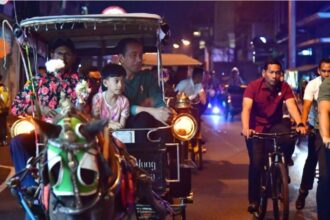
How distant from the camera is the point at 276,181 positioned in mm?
6586

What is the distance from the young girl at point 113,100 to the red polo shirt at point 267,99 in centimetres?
213

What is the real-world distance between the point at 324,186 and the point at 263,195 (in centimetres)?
94

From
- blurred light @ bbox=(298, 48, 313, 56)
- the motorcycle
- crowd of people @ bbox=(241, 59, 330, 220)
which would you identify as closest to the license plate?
the motorcycle

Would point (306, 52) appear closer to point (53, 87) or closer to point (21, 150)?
point (53, 87)

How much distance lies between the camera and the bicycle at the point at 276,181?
20.9ft

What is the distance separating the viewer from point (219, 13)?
A: 5991 cm

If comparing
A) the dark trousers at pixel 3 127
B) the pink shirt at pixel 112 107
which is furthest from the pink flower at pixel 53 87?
the dark trousers at pixel 3 127

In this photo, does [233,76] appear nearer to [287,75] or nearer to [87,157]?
[287,75]

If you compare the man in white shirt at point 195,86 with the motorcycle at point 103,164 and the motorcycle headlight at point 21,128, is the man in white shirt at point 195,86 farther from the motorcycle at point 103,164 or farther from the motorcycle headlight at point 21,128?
the motorcycle headlight at point 21,128

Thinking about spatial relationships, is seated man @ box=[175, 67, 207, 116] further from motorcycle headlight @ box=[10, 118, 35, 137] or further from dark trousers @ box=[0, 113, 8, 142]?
motorcycle headlight @ box=[10, 118, 35, 137]

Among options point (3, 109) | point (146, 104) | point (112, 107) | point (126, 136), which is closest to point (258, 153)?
point (146, 104)

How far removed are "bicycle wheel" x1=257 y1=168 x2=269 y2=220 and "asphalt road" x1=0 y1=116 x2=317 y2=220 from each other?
0.97ft

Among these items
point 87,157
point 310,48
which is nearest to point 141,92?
point 87,157

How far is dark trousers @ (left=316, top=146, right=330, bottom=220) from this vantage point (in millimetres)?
6023
